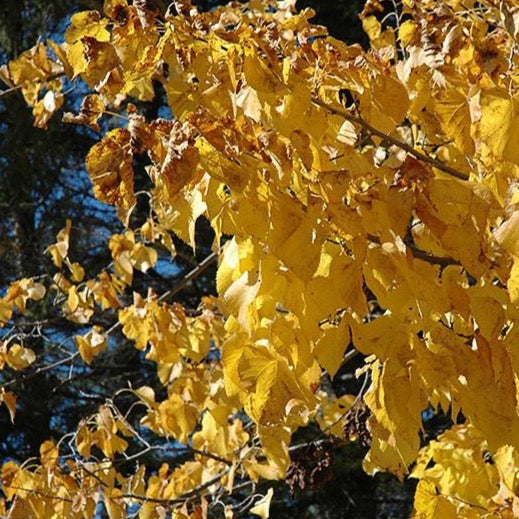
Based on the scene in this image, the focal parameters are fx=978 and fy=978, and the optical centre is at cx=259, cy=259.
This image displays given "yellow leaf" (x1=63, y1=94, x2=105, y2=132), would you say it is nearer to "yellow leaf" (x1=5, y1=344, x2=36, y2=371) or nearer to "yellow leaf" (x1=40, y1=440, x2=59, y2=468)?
"yellow leaf" (x1=40, y1=440, x2=59, y2=468)

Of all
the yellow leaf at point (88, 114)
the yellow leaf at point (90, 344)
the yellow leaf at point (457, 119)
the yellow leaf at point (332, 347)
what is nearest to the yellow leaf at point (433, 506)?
the yellow leaf at point (332, 347)

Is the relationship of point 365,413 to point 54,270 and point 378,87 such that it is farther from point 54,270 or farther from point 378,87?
point 54,270

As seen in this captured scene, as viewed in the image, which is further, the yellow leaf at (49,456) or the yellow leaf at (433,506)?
the yellow leaf at (49,456)

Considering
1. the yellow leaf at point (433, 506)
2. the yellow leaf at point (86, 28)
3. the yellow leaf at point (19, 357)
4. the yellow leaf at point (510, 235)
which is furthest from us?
the yellow leaf at point (19, 357)

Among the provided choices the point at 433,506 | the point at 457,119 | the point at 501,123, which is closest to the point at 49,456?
A: the point at 433,506

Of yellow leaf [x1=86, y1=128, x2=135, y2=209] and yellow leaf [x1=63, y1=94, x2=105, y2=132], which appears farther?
yellow leaf [x1=63, y1=94, x2=105, y2=132]

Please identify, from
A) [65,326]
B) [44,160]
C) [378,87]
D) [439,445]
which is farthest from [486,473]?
[44,160]

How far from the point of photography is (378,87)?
1058mm

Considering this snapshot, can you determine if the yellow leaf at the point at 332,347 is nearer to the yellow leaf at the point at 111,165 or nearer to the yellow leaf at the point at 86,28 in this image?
the yellow leaf at the point at 111,165

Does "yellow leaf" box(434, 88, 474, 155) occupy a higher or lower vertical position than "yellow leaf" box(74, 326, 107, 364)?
higher

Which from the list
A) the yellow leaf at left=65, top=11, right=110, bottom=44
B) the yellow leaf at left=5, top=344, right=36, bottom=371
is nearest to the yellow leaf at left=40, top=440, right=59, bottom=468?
the yellow leaf at left=5, top=344, right=36, bottom=371

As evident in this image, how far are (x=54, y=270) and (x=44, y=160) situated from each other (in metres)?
0.75

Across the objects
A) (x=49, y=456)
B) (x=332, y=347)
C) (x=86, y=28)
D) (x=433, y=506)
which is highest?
(x=86, y=28)

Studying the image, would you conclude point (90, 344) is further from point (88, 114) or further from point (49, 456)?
point (88, 114)
